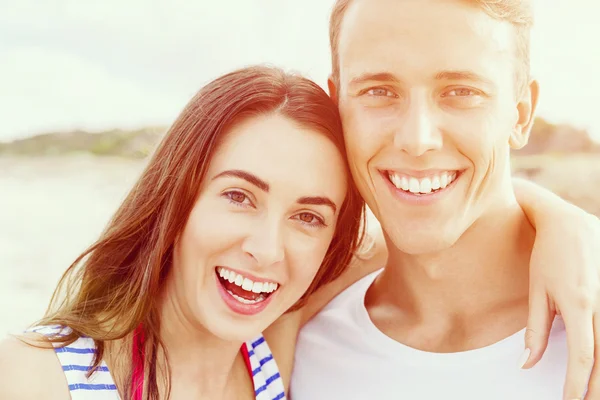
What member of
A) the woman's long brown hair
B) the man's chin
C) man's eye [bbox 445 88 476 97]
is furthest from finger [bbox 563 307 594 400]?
the woman's long brown hair

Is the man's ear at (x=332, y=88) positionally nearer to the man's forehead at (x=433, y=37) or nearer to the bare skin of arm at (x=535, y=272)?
the man's forehead at (x=433, y=37)

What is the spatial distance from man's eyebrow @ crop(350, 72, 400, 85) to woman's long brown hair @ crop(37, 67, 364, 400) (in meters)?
0.17

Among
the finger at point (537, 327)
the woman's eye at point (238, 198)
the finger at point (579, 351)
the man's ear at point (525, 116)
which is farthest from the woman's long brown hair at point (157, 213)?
the finger at point (579, 351)

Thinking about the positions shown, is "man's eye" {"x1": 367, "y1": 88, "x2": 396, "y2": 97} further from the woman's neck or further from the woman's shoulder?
the woman's shoulder

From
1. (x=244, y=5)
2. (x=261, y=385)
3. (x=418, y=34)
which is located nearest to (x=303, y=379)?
(x=261, y=385)

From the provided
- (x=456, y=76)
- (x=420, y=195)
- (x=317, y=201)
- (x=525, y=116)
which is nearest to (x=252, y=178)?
(x=317, y=201)

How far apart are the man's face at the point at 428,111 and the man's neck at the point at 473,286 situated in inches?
5.8

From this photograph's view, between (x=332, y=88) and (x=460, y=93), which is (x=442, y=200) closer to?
(x=460, y=93)

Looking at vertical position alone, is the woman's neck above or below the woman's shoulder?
below

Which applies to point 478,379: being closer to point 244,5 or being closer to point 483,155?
point 483,155

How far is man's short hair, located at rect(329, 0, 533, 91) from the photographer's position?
6.12 feet

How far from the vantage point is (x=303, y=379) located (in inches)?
88.4

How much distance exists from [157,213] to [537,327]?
1.13 meters

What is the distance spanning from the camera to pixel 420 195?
195 centimetres
